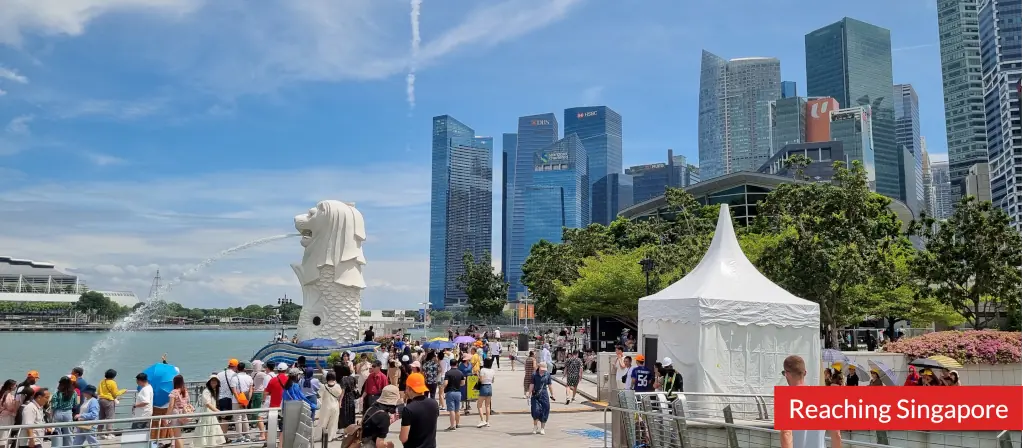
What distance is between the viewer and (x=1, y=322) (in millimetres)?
129875

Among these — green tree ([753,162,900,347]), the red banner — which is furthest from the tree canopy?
the red banner

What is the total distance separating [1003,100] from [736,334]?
191231 mm

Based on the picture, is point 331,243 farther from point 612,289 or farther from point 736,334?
point 736,334

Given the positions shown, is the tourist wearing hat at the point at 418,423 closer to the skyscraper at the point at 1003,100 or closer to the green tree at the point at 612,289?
the green tree at the point at 612,289

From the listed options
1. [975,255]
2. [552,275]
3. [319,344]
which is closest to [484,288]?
[552,275]

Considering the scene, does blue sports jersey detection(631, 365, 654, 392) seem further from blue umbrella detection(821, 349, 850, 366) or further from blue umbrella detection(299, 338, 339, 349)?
blue umbrella detection(299, 338, 339, 349)

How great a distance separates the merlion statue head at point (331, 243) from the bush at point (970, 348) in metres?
19.6

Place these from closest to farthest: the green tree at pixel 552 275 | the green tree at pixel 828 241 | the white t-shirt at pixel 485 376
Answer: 1. the white t-shirt at pixel 485 376
2. the green tree at pixel 828 241
3. the green tree at pixel 552 275

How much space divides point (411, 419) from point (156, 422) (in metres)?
5.20

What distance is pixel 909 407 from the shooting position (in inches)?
239

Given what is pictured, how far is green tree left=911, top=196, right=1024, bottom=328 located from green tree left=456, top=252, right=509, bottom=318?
150ft

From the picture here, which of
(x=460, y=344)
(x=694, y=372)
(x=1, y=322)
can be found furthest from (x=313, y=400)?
(x=1, y=322)

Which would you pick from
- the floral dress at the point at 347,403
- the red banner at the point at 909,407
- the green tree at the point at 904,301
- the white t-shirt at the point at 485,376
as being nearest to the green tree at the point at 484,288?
the green tree at the point at 904,301

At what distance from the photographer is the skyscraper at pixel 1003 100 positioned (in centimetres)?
15600
